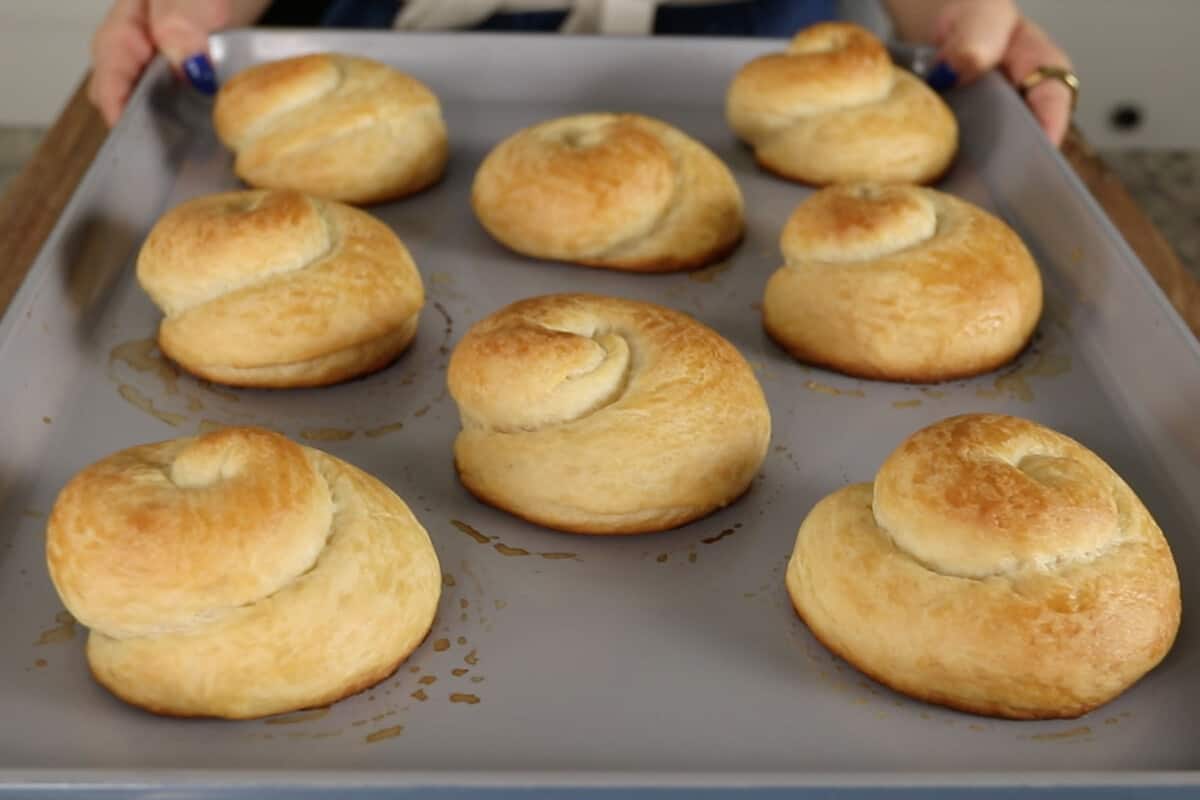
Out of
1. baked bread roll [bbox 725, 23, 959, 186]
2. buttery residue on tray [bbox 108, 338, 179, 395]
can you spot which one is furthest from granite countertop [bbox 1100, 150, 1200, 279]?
buttery residue on tray [bbox 108, 338, 179, 395]

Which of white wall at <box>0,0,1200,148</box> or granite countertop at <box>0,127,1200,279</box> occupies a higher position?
white wall at <box>0,0,1200,148</box>

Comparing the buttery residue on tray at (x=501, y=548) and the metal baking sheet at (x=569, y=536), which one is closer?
the metal baking sheet at (x=569, y=536)

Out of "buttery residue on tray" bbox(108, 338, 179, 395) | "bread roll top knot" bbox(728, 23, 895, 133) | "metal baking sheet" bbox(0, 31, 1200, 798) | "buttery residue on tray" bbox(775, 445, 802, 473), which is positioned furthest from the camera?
"bread roll top knot" bbox(728, 23, 895, 133)

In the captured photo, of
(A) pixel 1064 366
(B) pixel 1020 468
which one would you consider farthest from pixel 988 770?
(A) pixel 1064 366

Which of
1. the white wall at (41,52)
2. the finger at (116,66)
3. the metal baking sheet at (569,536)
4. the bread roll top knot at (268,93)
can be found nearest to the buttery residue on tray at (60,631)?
the metal baking sheet at (569,536)

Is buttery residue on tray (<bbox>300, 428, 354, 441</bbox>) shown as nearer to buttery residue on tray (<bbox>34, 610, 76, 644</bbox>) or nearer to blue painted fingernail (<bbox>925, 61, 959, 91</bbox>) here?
buttery residue on tray (<bbox>34, 610, 76, 644</bbox>)

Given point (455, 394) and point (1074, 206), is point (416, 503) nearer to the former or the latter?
point (455, 394)

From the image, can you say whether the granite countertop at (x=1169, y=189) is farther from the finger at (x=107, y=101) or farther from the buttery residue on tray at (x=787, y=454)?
the finger at (x=107, y=101)

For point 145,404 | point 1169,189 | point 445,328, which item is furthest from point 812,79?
point 1169,189
